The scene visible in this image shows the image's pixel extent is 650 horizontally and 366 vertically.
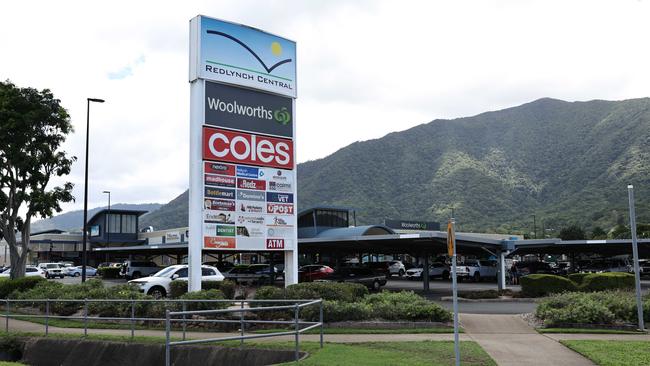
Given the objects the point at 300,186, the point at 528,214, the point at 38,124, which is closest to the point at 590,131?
the point at 528,214

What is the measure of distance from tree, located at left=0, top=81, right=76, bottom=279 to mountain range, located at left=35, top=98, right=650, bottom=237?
89533 millimetres

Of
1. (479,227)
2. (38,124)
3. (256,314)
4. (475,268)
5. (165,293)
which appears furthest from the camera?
(479,227)

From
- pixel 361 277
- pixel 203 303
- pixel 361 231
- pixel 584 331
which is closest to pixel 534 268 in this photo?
pixel 361 231

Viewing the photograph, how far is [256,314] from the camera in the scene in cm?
1752

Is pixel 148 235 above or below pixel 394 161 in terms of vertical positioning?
below

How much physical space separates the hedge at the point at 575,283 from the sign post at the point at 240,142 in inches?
487

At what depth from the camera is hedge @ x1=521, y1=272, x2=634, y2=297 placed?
89.8 feet

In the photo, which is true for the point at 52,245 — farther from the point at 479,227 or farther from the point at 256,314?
the point at 256,314

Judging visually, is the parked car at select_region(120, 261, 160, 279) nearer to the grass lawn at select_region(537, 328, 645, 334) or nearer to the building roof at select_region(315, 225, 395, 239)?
the building roof at select_region(315, 225, 395, 239)

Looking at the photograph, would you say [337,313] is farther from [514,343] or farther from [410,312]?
[514,343]

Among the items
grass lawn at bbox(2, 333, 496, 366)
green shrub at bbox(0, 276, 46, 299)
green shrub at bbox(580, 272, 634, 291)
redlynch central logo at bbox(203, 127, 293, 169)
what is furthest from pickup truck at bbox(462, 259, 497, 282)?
grass lawn at bbox(2, 333, 496, 366)

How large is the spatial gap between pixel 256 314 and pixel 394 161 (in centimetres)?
14589

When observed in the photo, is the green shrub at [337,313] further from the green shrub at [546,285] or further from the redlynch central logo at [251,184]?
the green shrub at [546,285]

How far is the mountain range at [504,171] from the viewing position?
12062 cm
